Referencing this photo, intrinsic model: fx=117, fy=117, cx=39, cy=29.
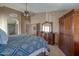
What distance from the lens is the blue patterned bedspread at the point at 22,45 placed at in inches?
69.6

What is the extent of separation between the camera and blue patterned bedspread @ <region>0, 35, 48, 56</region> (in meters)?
1.77

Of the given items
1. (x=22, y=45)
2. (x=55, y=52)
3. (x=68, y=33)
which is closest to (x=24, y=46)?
(x=22, y=45)

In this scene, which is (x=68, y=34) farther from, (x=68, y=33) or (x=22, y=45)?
(x=22, y=45)

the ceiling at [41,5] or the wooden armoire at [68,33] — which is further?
the wooden armoire at [68,33]

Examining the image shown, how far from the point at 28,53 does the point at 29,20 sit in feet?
2.82

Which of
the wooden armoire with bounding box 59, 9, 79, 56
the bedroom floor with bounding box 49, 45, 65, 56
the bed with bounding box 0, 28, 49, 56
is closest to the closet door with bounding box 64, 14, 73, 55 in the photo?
the wooden armoire with bounding box 59, 9, 79, 56

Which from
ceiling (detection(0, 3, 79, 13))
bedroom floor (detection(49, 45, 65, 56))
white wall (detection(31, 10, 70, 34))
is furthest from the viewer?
white wall (detection(31, 10, 70, 34))

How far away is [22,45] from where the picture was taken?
2.01 m

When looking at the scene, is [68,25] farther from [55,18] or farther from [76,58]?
[76,58]

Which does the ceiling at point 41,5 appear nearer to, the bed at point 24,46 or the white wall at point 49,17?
the white wall at point 49,17

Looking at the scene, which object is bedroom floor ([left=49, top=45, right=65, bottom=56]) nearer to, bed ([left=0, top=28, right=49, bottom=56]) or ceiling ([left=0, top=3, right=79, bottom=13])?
bed ([left=0, top=28, right=49, bottom=56])

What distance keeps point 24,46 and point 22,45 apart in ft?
0.13

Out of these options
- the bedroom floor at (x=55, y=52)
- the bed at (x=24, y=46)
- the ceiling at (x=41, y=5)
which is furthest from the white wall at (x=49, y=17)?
the bedroom floor at (x=55, y=52)

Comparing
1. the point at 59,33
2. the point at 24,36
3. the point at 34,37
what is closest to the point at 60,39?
the point at 59,33
